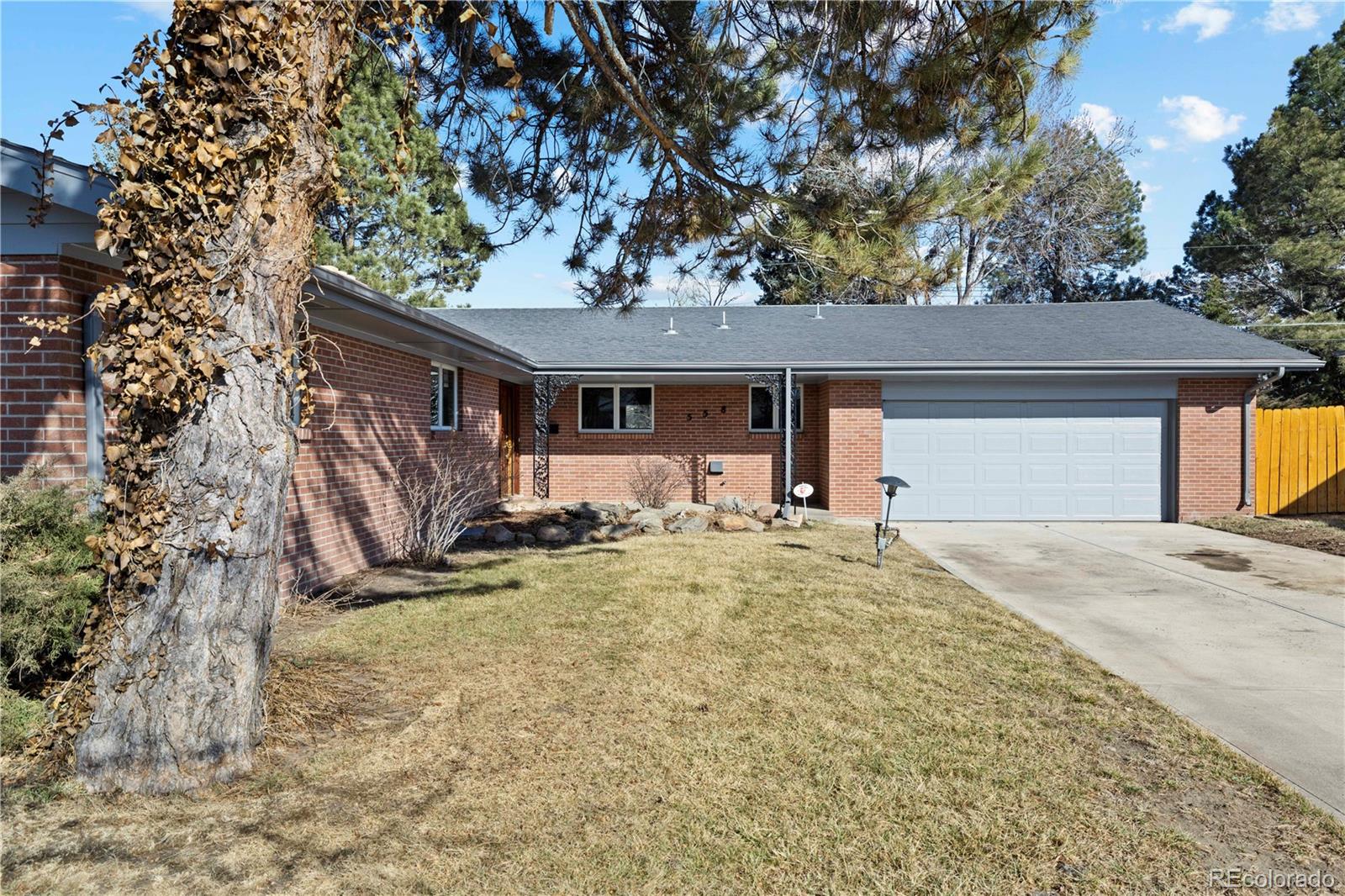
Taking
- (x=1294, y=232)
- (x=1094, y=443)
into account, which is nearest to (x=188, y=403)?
(x=1094, y=443)

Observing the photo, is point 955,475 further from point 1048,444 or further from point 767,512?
point 767,512

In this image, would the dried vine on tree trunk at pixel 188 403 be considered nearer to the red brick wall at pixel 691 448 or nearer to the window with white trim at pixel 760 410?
the red brick wall at pixel 691 448

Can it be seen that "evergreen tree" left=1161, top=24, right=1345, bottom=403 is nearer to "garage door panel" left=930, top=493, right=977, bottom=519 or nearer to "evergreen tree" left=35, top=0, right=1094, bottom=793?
"garage door panel" left=930, top=493, right=977, bottom=519

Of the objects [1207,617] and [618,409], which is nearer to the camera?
[1207,617]

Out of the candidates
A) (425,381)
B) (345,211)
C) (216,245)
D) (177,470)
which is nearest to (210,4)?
(216,245)

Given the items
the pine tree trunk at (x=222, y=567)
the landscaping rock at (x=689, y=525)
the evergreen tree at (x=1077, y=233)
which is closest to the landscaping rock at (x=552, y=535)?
the landscaping rock at (x=689, y=525)

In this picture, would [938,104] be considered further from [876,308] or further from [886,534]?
[876,308]

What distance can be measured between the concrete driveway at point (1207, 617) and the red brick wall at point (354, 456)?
21.4 ft

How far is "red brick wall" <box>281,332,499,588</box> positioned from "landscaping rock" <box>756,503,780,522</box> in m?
5.49

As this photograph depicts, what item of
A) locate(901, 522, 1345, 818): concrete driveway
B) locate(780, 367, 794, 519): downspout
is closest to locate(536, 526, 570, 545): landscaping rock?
locate(780, 367, 794, 519): downspout

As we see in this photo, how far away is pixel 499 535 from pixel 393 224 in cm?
1656

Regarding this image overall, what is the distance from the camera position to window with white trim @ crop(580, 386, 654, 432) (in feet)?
51.0

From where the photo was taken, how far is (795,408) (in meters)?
14.7

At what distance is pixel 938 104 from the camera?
6.02m
